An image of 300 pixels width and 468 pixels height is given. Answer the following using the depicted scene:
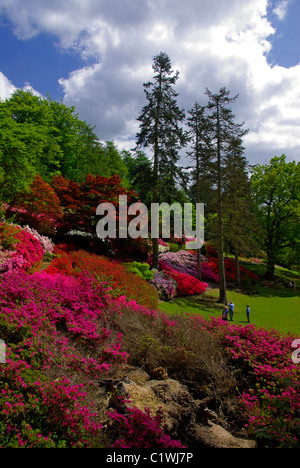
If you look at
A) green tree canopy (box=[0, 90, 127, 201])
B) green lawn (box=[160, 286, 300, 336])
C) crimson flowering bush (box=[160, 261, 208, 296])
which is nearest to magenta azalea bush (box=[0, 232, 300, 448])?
green lawn (box=[160, 286, 300, 336])

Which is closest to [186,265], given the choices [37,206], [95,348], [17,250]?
[37,206]

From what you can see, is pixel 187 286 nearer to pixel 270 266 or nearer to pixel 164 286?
pixel 164 286

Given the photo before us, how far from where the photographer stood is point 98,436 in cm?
286

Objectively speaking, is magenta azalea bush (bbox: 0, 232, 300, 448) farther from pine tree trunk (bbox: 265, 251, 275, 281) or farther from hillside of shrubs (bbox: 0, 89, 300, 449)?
pine tree trunk (bbox: 265, 251, 275, 281)

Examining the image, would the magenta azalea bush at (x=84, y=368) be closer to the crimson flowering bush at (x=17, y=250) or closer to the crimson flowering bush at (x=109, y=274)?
the crimson flowering bush at (x=17, y=250)

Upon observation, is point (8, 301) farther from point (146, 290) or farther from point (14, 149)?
point (14, 149)

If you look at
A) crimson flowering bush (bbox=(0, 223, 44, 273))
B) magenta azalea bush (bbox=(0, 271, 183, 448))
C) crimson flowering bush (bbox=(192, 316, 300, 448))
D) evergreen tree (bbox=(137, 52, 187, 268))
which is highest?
evergreen tree (bbox=(137, 52, 187, 268))

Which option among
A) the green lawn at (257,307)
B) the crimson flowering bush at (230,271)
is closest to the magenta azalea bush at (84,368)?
the green lawn at (257,307)

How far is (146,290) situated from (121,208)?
5.22m

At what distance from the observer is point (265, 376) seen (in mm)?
4879

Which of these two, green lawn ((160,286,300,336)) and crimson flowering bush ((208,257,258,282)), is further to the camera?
crimson flowering bush ((208,257,258,282))

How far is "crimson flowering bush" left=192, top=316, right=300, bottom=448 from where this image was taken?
3.19 meters

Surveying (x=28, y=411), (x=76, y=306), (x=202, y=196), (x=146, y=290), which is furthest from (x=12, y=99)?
(x=28, y=411)

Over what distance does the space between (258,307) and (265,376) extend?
36.6 feet
